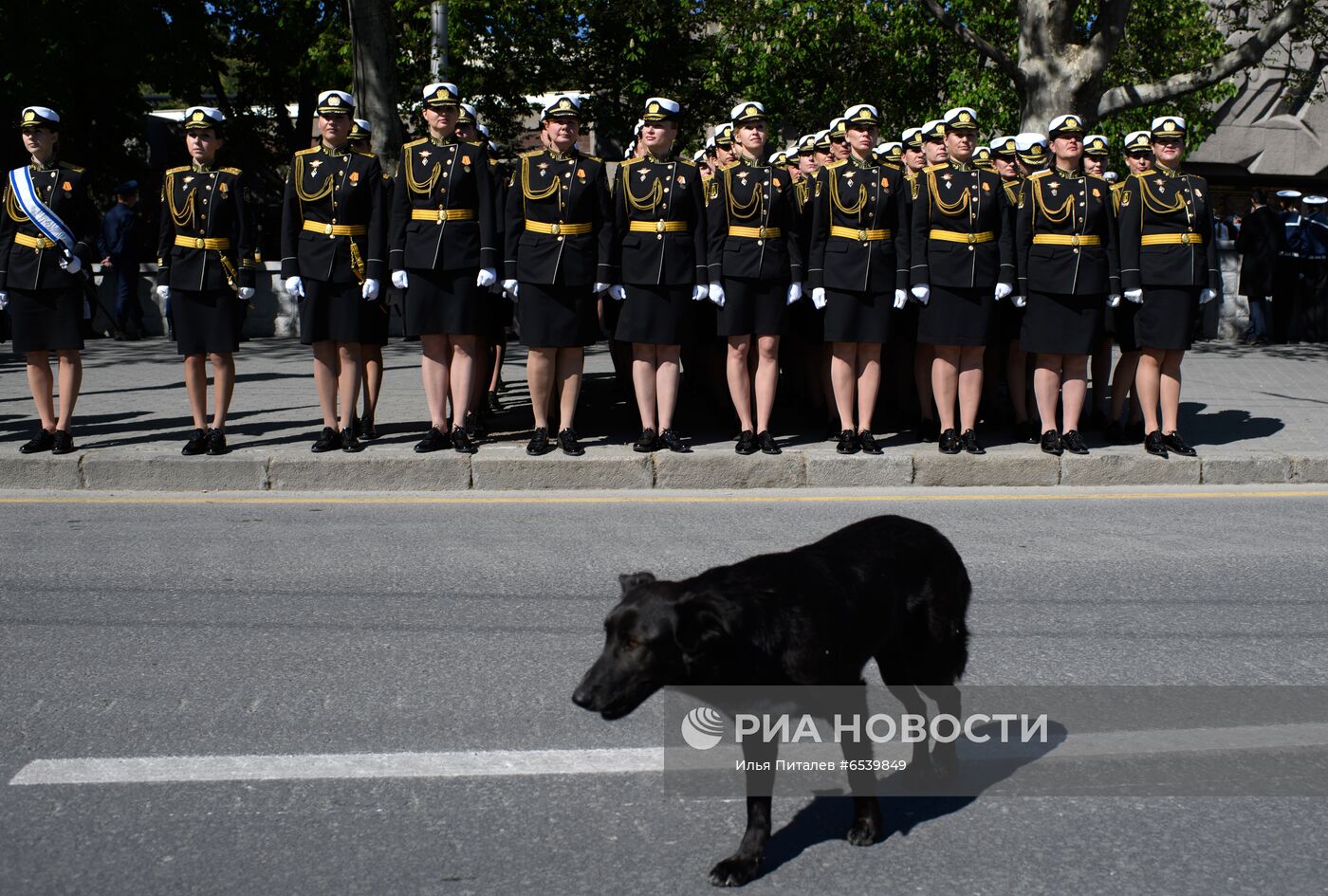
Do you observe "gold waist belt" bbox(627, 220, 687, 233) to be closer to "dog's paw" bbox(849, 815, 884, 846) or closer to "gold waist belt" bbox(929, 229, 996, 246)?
"gold waist belt" bbox(929, 229, 996, 246)

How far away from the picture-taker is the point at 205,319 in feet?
31.7

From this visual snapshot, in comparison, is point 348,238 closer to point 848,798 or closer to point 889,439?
point 889,439

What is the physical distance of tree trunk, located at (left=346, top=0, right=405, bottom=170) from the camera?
16.9 metres

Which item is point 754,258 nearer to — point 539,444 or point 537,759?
point 539,444

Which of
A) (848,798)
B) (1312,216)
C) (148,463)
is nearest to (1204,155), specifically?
(1312,216)

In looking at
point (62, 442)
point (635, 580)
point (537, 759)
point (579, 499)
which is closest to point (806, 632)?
point (635, 580)

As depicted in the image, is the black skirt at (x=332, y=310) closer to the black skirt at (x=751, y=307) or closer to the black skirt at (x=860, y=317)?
the black skirt at (x=751, y=307)

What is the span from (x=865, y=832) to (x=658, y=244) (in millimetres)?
6148

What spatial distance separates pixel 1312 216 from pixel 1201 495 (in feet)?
39.6

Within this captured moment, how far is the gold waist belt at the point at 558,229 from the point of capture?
30.9 feet

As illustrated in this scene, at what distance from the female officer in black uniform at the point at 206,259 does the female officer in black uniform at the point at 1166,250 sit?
19.1 feet

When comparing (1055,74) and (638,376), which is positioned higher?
(1055,74)

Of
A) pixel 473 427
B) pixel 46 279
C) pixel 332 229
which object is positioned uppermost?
pixel 332 229

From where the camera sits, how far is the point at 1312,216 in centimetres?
1941
